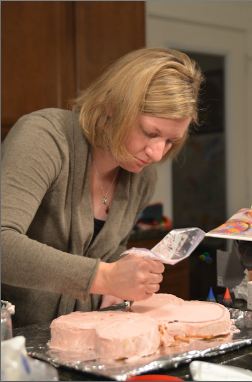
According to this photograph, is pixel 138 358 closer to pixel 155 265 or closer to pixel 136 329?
pixel 136 329

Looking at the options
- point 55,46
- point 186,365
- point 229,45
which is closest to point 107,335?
point 186,365

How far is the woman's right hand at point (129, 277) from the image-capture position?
1373mm

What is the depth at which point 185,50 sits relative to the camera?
153 inches

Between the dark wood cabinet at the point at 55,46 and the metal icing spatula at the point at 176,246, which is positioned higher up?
the dark wood cabinet at the point at 55,46

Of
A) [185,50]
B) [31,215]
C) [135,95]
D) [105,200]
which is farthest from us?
[185,50]

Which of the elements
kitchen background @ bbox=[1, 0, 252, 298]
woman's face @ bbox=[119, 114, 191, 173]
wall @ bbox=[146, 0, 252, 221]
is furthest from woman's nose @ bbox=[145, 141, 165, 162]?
wall @ bbox=[146, 0, 252, 221]

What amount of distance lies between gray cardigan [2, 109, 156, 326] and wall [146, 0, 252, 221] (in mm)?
1946

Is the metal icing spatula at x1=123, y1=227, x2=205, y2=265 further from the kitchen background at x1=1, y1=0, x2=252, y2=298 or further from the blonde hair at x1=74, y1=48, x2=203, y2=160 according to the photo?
the kitchen background at x1=1, y1=0, x2=252, y2=298

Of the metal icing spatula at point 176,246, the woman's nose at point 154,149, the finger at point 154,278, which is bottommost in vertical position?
the finger at point 154,278

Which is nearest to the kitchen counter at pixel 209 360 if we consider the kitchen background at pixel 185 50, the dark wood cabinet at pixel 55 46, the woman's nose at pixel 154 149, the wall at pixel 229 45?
the woman's nose at pixel 154 149

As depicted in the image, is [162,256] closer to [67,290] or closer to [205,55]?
[67,290]

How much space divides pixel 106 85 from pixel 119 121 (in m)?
0.12

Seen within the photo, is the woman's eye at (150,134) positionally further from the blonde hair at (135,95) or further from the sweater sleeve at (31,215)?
the sweater sleeve at (31,215)

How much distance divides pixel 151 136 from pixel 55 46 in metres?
1.54
